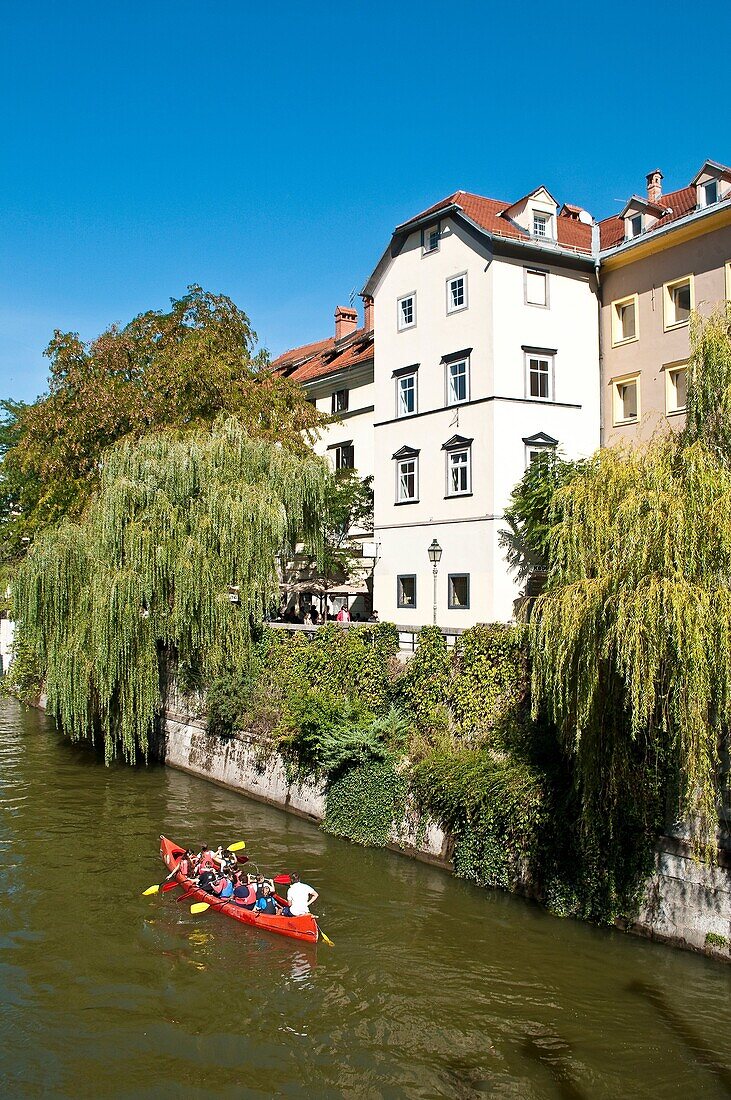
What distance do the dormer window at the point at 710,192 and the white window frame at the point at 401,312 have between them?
8885 mm

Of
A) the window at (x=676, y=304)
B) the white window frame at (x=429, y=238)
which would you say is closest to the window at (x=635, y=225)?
the window at (x=676, y=304)

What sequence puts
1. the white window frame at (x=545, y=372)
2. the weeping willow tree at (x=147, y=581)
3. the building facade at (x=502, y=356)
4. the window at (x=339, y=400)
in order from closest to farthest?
the weeping willow tree at (x=147, y=581), the building facade at (x=502, y=356), the white window frame at (x=545, y=372), the window at (x=339, y=400)

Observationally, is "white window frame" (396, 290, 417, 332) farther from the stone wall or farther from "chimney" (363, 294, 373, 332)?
the stone wall

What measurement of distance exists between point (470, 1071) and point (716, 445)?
887cm

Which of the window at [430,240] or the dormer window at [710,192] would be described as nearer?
the dormer window at [710,192]

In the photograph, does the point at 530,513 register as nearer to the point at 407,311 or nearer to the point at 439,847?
the point at 407,311

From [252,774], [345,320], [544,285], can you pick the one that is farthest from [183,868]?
[345,320]

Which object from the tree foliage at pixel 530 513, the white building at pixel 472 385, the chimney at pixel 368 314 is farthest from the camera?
the chimney at pixel 368 314

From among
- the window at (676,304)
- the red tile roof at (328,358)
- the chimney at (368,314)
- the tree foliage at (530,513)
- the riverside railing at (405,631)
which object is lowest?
the riverside railing at (405,631)

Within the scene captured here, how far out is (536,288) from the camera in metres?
26.0

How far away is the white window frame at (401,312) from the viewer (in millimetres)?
28094

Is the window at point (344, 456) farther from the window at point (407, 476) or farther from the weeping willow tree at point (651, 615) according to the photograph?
the weeping willow tree at point (651, 615)

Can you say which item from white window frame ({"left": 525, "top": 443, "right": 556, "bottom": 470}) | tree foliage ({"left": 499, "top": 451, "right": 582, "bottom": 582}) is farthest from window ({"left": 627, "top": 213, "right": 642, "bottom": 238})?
tree foliage ({"left": 499, "top": 451, "right": 582, "bottom": 582})

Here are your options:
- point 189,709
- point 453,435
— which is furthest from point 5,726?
point 453,435
